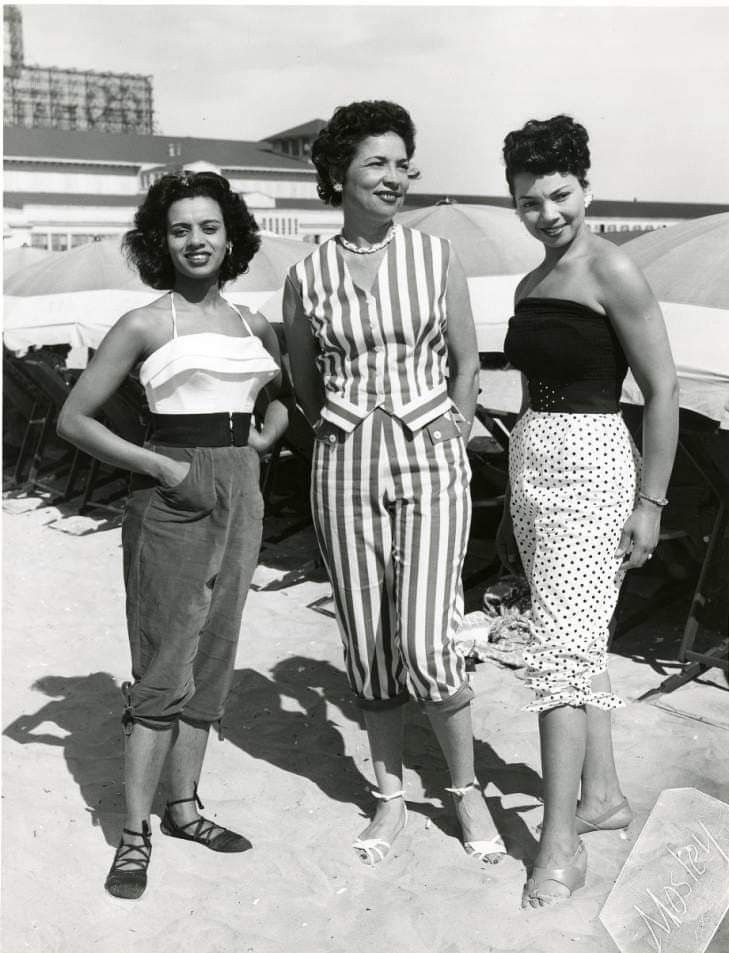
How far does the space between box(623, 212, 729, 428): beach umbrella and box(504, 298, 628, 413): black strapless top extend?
1192 millimetres

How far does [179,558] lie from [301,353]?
0.71 meters

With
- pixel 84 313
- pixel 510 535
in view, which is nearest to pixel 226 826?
pixel 510 535

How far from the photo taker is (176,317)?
296 centimetres

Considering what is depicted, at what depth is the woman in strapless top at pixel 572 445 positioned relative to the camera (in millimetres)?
2695

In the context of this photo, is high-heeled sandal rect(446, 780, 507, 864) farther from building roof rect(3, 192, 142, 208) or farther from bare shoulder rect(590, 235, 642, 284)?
building roof rect(3, 192, 142, 208)

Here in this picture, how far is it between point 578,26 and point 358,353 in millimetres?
1523

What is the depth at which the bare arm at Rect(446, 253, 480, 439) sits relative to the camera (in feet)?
9.63

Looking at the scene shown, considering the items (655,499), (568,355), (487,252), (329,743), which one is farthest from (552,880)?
(487,252)

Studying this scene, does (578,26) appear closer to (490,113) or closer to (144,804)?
(490,113)

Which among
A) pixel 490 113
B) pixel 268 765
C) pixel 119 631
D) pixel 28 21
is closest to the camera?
pixel 268 765

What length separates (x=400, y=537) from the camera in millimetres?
2922

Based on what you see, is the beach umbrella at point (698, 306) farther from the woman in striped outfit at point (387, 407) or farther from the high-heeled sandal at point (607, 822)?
the high-heeled sandal at point (607, 822)

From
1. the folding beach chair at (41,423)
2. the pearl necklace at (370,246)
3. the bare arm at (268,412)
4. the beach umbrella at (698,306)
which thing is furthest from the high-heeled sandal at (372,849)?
the folding beach chair at (41,423)

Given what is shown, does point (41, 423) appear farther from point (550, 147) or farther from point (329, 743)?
point (550, 147)
